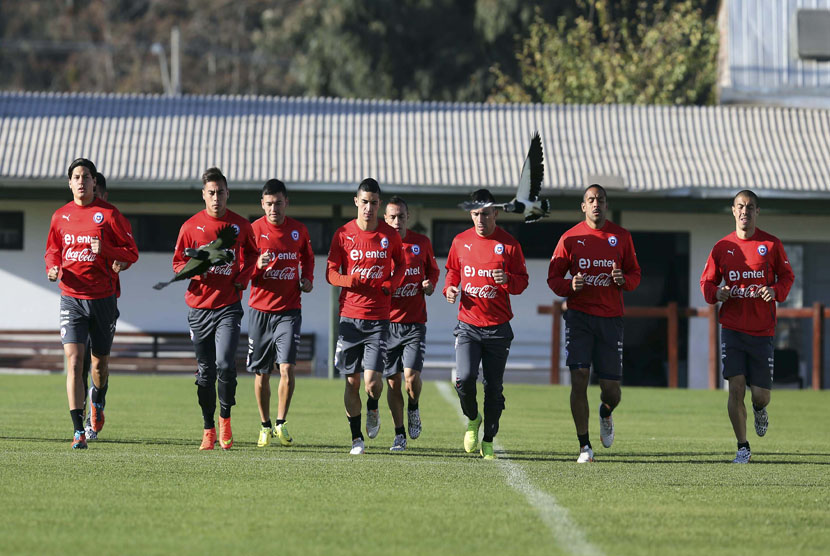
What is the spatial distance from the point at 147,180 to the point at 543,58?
63.9 ft

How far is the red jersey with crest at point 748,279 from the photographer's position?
1070 cm

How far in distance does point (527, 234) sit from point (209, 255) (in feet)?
46.9

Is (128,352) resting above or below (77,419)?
above

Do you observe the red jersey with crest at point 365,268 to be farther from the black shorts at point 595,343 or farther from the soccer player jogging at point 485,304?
the black shorts at point 595,343

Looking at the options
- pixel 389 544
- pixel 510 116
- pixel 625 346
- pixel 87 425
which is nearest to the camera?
pixel 389 544

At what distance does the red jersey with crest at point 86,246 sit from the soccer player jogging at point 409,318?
223cm

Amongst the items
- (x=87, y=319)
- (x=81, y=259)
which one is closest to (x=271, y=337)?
(x=87, y=319)

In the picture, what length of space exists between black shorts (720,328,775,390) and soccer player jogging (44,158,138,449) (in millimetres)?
4661

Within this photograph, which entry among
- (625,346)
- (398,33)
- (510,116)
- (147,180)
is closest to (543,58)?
(398,33)

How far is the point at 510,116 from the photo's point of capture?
25938 millimetres

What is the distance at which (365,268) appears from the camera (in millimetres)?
10727

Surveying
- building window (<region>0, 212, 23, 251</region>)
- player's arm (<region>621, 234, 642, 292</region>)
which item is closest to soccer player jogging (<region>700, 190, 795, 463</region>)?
player's arm (<region>621, 234, 642, 292</region>)

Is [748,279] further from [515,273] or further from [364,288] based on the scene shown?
[364,288]

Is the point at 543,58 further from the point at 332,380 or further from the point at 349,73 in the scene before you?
the point at 332,380
